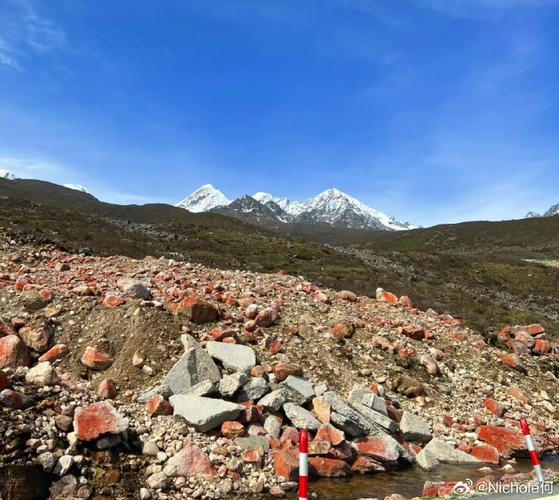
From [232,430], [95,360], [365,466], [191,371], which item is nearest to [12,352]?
[95,360]

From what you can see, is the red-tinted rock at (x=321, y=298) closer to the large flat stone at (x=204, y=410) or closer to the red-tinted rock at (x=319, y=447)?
the red-tinted rock at (x=319, y=447)

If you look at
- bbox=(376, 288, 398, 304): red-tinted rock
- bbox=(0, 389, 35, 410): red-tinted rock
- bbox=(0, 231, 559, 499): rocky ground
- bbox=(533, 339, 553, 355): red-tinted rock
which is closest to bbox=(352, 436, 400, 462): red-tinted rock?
bbox=(0, 231, 559, 499): rocky ground

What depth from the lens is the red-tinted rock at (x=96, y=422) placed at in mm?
8758

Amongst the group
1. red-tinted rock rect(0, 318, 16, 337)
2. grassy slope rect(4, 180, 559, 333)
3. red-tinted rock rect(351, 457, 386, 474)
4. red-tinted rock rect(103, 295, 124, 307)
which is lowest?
red-tinted rock rect(351, 457, 386, 474)

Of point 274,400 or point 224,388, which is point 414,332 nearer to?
point 274,400

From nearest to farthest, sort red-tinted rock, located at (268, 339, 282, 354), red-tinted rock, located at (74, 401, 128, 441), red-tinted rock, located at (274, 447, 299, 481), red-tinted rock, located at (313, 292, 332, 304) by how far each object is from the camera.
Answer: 1. red-tinted rock, located at (74, 401, 128, 441)
2. red-tinted rock, located at (274, 447, 299, 481)
3. red-tinted rock, located at (268, 339, 282, 354)
4. red-tinted rock, located at (313, 292, 332, 304)

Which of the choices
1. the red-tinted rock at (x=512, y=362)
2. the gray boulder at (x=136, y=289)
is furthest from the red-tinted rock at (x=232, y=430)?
the red-tinted rock at (x=512, y=362)

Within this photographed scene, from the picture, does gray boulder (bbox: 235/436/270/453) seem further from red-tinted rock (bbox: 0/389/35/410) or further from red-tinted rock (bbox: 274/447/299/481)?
red-tinted rock (bbox: 0/389/35/410)

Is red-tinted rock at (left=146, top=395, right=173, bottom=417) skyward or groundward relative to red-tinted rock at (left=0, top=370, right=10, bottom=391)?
groundward

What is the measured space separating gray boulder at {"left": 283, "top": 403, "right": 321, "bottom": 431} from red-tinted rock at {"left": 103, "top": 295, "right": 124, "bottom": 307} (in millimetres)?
5823

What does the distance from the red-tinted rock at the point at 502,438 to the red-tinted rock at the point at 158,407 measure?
331 inches

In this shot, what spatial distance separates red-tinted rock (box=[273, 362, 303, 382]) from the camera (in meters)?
12.1

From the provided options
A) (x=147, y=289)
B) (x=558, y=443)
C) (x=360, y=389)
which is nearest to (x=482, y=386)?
(x=558, y=443)

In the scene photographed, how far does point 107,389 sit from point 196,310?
152 inches
